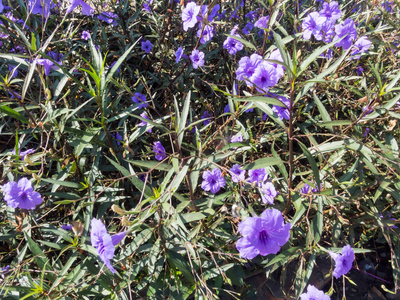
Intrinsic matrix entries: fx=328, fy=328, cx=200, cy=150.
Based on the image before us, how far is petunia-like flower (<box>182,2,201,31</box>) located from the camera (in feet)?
6.57

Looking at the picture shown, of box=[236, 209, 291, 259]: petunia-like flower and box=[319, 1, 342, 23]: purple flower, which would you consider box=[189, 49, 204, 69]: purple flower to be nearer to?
box=[319, 1, 342, 23]: purple flower

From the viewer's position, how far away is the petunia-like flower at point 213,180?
1.57m

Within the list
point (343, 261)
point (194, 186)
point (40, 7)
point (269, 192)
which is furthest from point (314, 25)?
point (40, 7)

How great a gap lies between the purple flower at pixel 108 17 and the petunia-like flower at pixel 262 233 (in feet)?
6.18

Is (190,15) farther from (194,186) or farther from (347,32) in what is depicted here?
(194,186)

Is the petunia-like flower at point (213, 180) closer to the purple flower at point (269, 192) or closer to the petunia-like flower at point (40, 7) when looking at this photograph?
the purple flower at point (269, 192)

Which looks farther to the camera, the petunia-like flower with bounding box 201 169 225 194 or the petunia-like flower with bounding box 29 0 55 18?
the petunia-like flower with bounding box 29 0 55 18

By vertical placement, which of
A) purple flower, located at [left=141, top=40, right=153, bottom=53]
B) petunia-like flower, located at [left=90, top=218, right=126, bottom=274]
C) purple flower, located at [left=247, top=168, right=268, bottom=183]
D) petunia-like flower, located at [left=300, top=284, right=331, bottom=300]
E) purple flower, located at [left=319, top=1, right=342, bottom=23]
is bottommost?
petunia-like flower, located at [left=300, top=284, right=331, bottom=300]

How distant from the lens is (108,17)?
237cm

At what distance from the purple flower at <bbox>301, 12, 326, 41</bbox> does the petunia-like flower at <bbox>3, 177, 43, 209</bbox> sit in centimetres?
166

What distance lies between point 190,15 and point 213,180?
113 centimetres

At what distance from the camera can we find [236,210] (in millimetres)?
1422

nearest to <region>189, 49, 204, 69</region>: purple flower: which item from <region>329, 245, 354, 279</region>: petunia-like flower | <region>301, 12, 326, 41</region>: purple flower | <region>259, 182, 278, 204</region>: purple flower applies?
<region>301, 12, 326, 41</region>: purple flower

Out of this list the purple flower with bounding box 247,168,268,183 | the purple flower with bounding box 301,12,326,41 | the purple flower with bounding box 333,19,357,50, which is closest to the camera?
the purple flower with bounding box 247,168,268,183
